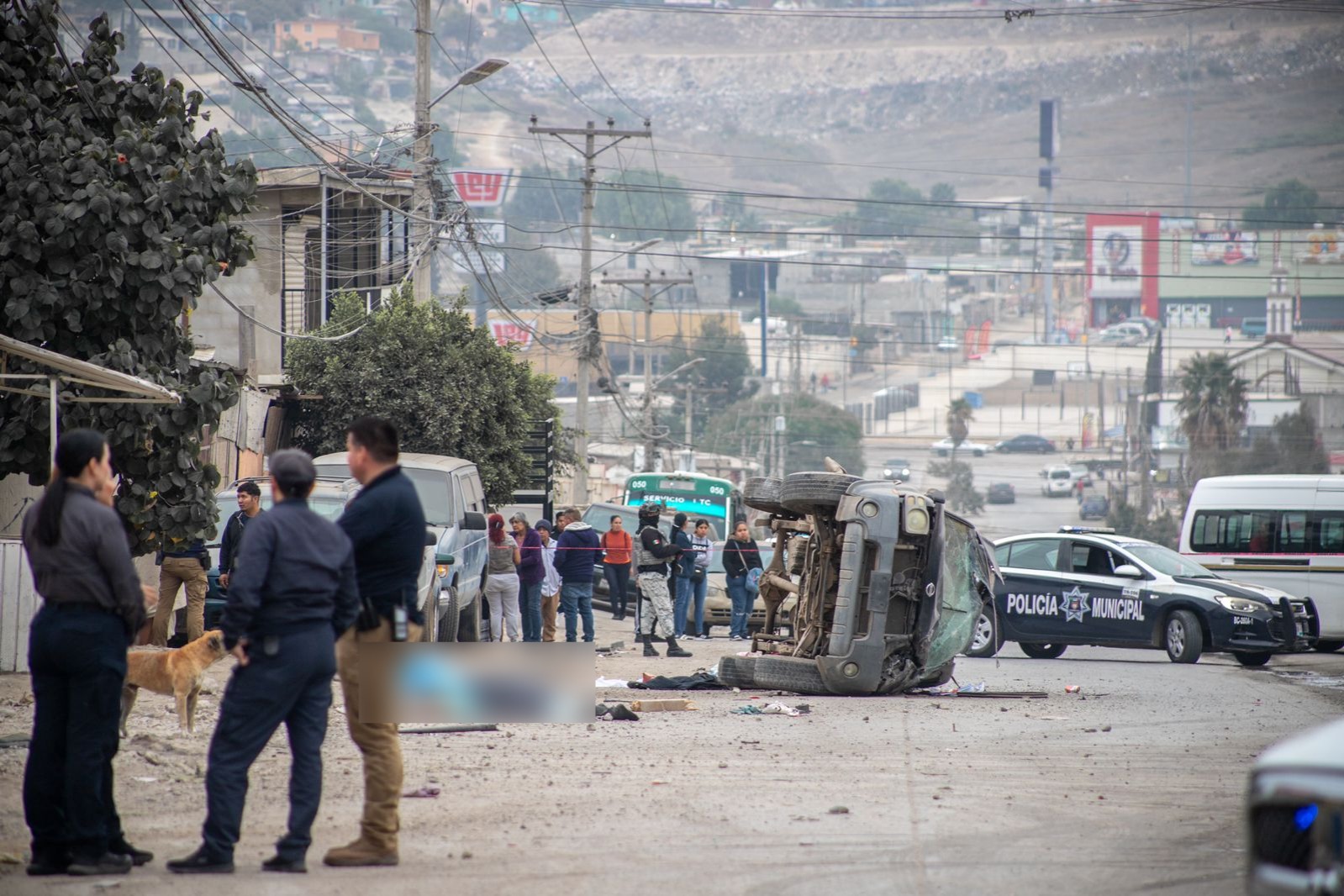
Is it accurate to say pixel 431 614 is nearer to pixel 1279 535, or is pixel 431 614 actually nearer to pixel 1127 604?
pixel 1127 604

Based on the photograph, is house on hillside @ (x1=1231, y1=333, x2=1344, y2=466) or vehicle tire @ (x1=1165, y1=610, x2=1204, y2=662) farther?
house on hillside @ (x1=1231, y1=333, x2=1344, y2=466)

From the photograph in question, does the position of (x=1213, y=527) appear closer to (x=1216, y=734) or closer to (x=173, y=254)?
(x=1216, y=734)

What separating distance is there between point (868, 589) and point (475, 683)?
249 inches

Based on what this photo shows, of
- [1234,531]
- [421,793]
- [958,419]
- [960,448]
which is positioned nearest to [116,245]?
[421,793]

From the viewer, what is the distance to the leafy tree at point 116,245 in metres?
11.4

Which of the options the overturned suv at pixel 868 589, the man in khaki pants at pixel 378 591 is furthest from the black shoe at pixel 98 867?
the overturned suv at pixel 868 589

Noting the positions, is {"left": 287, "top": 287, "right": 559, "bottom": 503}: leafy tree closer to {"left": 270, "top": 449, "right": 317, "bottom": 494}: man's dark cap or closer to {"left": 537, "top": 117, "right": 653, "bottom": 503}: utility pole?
{"left": 537, "top": 117, "right": 653, "bottom": 503}: utility pole

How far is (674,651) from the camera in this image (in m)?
19.1


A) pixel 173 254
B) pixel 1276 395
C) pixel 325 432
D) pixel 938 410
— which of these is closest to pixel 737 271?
pixel 938 410

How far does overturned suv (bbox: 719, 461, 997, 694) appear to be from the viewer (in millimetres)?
13117

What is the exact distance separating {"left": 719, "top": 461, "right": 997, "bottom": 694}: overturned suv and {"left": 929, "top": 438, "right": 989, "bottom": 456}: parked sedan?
120 m

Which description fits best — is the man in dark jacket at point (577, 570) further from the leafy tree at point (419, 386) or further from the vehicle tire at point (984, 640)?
the leafy tree at point (419, 386)

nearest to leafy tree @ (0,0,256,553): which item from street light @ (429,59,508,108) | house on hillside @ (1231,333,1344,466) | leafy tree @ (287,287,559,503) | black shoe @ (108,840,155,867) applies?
black shoe @ (108,840,155,867)

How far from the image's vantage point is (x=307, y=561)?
627 cm
